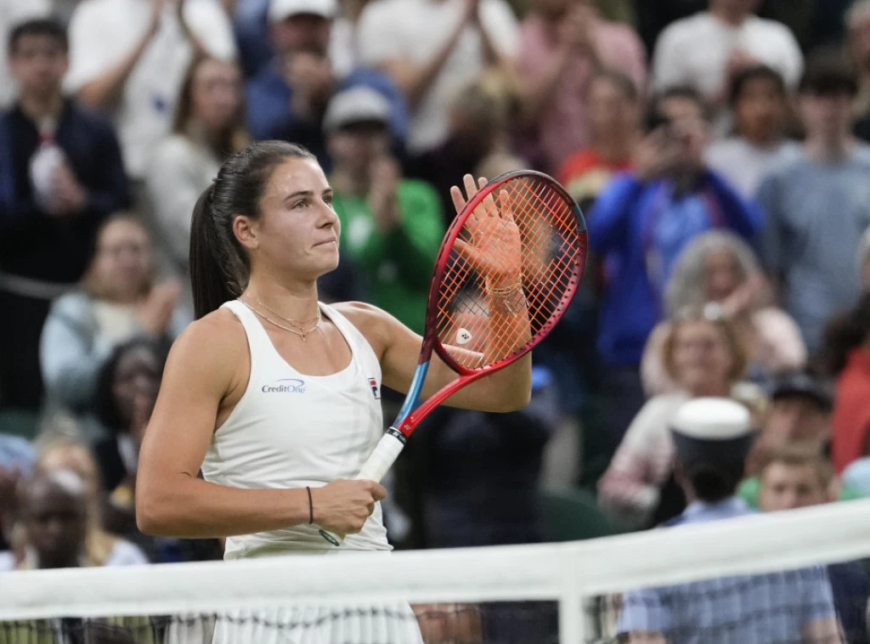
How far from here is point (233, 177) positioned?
342 centimetres

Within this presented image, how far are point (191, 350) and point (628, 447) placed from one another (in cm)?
350

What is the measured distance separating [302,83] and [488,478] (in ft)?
7.68

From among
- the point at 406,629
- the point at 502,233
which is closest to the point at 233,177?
the point at 502,233

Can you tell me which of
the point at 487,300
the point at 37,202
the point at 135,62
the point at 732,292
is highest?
the point at 135,62

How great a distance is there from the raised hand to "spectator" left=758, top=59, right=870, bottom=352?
13.8 ft

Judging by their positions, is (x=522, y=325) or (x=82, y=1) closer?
(x=522, y=325)

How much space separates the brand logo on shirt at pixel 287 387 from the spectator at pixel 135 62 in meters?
4.52

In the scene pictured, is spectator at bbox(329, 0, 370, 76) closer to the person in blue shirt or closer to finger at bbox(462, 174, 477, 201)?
finger at bbox(462, 174, 477, 201)

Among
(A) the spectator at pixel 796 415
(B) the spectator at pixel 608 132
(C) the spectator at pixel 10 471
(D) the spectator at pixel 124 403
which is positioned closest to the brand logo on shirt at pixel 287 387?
(C) the spectator at pixel 10 471

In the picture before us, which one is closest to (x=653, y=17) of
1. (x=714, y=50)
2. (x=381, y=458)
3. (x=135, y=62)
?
(x=714, y=50)

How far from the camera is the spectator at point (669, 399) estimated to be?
6.25 m

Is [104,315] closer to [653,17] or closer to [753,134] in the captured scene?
[753,134]

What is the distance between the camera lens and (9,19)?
7695 millimetres

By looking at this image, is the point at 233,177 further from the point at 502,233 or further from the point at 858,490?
the point at 858,490
